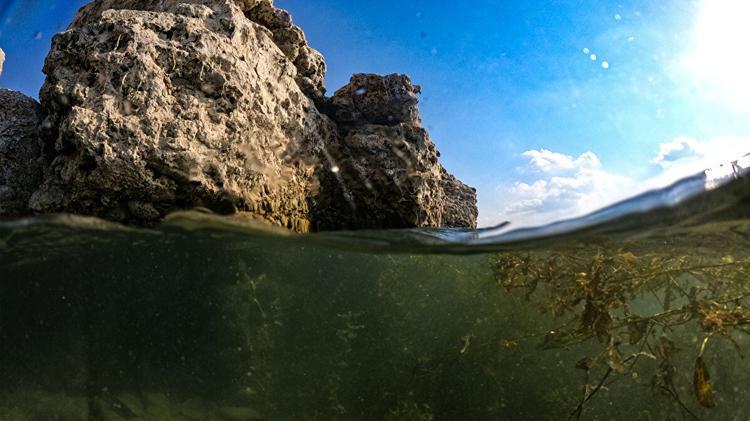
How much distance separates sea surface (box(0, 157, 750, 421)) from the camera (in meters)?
6.33

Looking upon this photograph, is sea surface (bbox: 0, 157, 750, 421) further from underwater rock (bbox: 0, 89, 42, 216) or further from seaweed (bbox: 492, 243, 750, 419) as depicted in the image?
underwater rock (bbox: 0, 89, 42, 216)

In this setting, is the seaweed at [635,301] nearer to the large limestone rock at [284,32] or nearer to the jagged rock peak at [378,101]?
the jagged rock peak at [378,101]

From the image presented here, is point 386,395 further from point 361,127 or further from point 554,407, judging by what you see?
point 361,127

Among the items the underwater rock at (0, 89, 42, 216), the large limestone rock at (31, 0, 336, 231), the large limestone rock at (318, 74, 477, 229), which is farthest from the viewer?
the large limestone rock at (318, 74, 477, 229)

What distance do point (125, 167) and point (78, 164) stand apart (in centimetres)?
53

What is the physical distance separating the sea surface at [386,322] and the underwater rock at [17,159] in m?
0.39

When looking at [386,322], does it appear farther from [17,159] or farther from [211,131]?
[17,159]

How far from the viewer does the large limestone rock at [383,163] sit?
6.70 metres

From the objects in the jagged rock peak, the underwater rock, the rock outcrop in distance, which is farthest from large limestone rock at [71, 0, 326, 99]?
the underwater rock

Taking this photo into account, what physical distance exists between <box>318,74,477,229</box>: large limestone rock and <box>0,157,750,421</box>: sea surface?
39 cm

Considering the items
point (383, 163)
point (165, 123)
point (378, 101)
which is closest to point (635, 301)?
point (383, 163)

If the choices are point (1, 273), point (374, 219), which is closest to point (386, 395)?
point (374, 219)

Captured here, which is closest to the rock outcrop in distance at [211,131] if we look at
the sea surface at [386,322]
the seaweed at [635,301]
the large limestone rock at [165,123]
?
the large limestone rock at [165,123]

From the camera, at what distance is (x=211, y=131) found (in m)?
5.20
